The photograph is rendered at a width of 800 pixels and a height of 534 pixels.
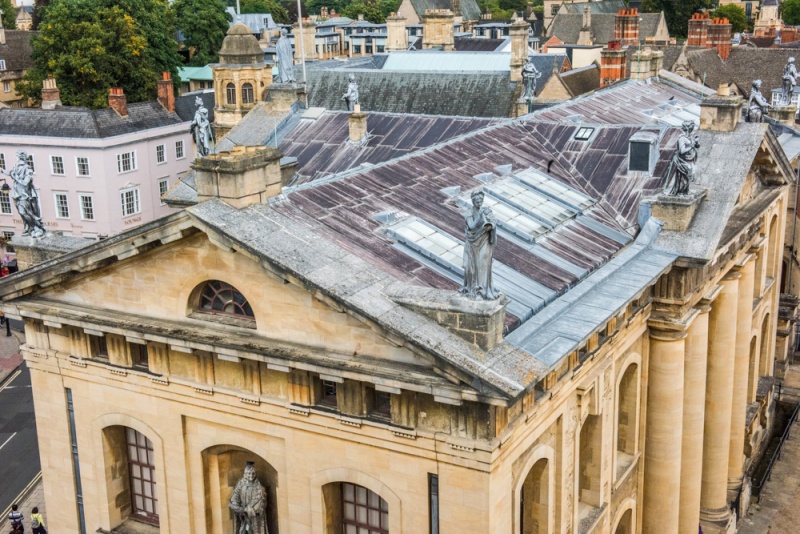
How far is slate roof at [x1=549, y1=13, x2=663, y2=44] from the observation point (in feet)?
426

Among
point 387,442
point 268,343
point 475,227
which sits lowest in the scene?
point 387,442

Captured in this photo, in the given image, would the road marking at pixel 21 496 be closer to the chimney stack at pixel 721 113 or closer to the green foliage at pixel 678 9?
the chimney stack at pixel 721 113

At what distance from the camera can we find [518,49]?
65.4 metres

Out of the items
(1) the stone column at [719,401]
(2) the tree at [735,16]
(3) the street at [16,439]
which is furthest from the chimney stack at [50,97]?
(2) the tree at [735,16]

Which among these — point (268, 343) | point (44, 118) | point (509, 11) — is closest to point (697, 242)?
point (268, 343)

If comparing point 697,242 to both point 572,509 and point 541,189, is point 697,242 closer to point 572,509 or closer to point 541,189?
point 541,189

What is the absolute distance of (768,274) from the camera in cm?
4612

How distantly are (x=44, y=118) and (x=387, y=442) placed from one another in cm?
5708

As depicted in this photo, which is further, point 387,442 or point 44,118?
point 44,118

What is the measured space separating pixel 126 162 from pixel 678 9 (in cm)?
10684

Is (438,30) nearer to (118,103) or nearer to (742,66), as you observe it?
(742,66)

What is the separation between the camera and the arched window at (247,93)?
63.2 meters

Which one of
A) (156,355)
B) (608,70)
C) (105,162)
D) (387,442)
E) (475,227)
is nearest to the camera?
(475,227)

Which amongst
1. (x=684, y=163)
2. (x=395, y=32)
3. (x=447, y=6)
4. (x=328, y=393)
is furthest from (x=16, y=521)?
(x=447, y=6)
